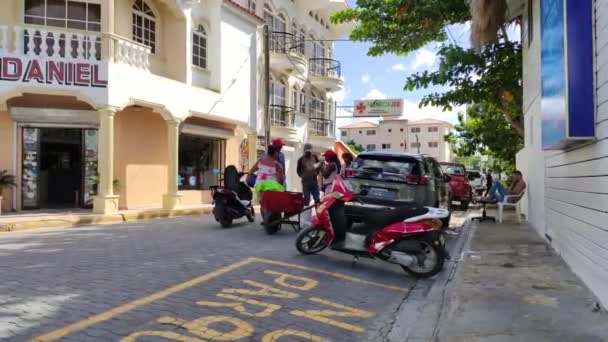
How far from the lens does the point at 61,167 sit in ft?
→ 49.2

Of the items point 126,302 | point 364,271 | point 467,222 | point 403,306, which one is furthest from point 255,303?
point 467,222

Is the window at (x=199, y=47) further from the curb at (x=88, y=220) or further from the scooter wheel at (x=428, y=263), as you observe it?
the scooter wheel at (x=428, y=263)

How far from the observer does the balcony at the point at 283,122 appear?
77.9 ft

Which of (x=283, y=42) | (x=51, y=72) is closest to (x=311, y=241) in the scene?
(x=51, y=72)

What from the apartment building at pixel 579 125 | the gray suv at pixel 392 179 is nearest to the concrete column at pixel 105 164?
Result: the gray suv at pixel 392 179

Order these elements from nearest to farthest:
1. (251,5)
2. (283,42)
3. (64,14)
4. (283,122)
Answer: (64,14) → (251,5) → (283,42) → (283,122)

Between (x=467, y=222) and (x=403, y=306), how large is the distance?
854cm

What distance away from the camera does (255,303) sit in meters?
5.08

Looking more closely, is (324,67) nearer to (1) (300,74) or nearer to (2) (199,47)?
(1) (300,74)

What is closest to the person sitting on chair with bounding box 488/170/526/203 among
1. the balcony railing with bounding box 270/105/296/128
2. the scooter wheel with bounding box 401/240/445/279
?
the scooter wheel with bounding box 401/240/445/279

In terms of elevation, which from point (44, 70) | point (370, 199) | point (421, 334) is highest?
point (44, 70)

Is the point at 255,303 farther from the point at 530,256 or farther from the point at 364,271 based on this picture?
the point at 530,256

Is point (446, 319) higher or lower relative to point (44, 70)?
lower

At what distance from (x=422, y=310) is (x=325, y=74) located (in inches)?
989
